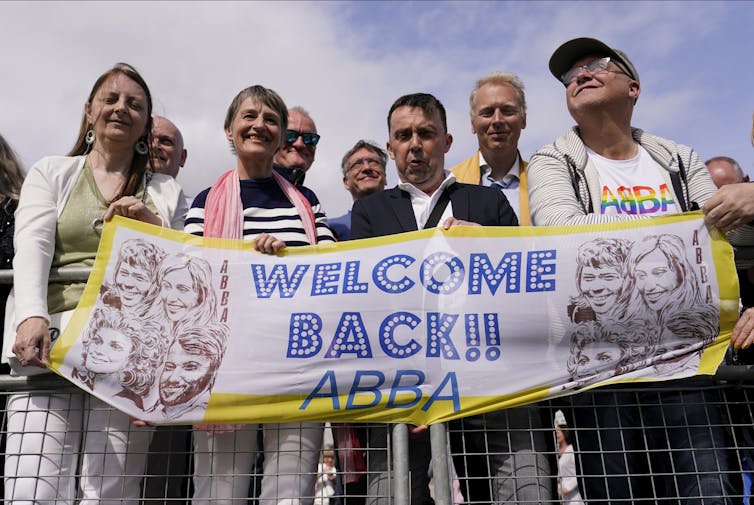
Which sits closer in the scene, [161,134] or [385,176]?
[161,134]

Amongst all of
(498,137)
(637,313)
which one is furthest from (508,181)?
(637,313)

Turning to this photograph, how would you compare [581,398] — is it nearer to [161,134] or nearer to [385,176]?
[385,176]

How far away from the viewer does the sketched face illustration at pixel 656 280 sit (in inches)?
121

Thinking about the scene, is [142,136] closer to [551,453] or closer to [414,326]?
[414,326]

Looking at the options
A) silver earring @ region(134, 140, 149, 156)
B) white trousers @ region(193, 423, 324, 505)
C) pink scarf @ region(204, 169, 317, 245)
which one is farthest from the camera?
silver earring @ region(134, 140, 149, 156)

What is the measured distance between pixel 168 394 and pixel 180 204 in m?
1.07

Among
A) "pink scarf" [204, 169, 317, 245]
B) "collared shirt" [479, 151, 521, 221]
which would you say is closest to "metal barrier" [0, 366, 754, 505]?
"pink scarf" [204, 169, 317, 245]

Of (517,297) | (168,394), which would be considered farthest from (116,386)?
(517,297)

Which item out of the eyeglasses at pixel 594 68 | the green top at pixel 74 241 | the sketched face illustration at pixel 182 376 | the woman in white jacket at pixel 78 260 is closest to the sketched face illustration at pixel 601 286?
the eyeglasses at pixel 594 68

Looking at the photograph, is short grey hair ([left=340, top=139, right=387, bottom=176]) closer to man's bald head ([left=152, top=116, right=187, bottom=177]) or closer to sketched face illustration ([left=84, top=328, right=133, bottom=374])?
man's bald head ([left=152, top=116, right=187, bottom=177])

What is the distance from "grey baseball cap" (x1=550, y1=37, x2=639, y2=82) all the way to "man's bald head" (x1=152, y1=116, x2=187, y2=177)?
2686 mm

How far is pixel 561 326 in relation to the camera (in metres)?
3.07

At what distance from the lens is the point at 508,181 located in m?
4.59

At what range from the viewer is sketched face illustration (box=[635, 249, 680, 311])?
3.08 m
